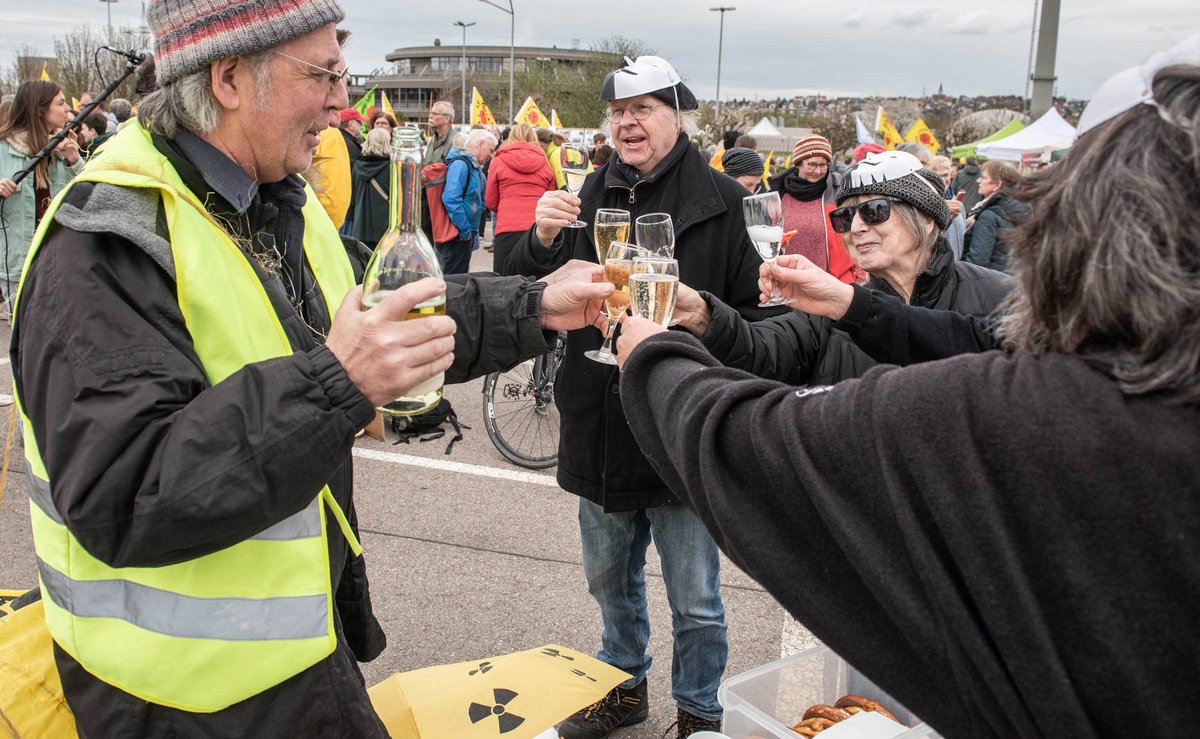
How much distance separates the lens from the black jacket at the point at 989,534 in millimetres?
1007

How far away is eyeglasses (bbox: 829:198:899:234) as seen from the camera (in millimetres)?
3029

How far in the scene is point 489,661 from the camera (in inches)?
111

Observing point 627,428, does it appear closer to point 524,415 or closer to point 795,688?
point 795,688

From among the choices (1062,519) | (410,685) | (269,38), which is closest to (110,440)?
(269,38)

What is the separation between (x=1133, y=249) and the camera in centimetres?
104

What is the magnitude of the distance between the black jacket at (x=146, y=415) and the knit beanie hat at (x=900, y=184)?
Answer: 7.12 feet

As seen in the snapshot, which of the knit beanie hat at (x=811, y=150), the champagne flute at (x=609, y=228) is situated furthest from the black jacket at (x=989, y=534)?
the knit beanie hat at (x=811, y=150)

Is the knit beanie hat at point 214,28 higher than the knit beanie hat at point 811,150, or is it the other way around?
the knit beanie hat at point 811,150

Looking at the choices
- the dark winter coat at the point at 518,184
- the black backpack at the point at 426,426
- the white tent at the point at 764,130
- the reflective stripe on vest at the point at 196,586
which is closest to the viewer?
the reflective stripe on vest at the point at 196,586

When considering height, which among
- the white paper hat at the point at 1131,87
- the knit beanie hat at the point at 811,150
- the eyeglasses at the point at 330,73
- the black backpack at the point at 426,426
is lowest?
the black backpack at the point at 426,426

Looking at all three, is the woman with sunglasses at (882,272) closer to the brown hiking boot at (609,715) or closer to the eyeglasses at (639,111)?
the eyeglasses at (639,111)

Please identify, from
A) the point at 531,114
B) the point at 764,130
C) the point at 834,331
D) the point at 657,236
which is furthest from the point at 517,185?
the point at 764,130

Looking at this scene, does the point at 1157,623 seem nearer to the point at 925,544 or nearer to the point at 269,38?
the point at 925,544

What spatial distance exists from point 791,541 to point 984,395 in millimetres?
340
